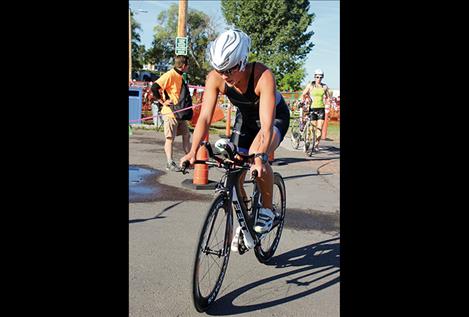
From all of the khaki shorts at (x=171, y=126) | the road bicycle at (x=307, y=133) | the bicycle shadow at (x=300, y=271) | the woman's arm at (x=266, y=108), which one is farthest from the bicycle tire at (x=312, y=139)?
the woman's arm at (x=266, y=108)

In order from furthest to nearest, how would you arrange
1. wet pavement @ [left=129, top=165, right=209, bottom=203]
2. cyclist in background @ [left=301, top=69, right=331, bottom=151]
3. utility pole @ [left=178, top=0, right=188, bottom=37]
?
utility pole @ [left=178, top=0, right=188, bottom=37] < cyclist in background @ [left=301, top=69, right=331, bottom=151] < wet pavement @ [left=129, top=165, right=209, bottom=203]

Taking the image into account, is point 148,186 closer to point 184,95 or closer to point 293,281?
point 184,95

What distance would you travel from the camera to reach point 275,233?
442 centimetres

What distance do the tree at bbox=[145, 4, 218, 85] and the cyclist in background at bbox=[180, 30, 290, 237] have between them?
114ft

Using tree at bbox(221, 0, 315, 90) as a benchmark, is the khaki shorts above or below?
below

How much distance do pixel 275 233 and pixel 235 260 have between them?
552mm

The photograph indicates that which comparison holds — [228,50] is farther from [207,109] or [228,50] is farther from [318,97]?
[318,97]

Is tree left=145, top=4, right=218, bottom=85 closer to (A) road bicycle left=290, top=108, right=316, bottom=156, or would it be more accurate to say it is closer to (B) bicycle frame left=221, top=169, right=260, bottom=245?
(A) road bicycle left=290, top=108, right=316, bottom=156

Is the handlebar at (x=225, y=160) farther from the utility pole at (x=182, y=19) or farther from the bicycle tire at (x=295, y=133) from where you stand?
the utility pole at (x=182, y=19)

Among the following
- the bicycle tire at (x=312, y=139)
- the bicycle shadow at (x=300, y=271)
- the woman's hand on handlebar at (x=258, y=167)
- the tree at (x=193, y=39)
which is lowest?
the bicycle shadow at (x=300, y=271)

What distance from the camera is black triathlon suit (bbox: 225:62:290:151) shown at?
143 inches

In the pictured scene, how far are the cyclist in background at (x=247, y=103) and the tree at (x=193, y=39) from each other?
34.8m

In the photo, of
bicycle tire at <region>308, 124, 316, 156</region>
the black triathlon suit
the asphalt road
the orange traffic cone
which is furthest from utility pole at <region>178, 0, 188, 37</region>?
the black triathlon suit

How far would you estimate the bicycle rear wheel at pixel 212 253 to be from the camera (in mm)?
3006
